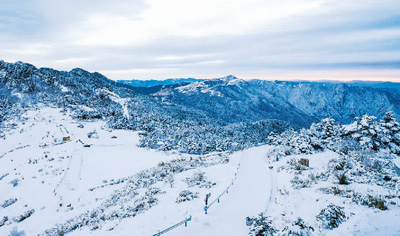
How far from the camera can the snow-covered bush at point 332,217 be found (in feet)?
31.8

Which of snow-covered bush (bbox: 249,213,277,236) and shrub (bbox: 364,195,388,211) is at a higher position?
shrub (bbox: 364,195,388,211)

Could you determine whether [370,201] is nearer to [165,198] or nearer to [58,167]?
[165,198]

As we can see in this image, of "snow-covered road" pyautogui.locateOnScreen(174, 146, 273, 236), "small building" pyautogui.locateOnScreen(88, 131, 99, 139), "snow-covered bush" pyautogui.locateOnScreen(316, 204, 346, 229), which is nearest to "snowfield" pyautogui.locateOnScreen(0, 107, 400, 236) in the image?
"snow-covered road" pyautogui.locateOnScreen(174, 146, 273, 236)

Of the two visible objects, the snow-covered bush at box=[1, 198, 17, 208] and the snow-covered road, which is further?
the snow-covered bush at box=[1, 198, 17, 208]

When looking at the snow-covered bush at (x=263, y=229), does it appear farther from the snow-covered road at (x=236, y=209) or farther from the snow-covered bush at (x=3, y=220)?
the snow-covered bush at (x=3, y=220)

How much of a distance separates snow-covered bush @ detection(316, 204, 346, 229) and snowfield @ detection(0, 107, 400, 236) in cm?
20

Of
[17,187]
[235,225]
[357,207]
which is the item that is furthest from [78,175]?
[357,207]

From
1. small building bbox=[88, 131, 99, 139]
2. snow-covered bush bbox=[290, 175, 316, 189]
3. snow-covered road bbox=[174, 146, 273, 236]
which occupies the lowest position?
small building bbox=[88, 131, 99, 139]

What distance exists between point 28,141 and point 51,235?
47317 millimetres

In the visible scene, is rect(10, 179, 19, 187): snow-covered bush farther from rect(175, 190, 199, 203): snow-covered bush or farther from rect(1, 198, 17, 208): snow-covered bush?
rect(175, 190, 199, 203): snow-covered bush

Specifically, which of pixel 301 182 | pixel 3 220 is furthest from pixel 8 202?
pixel 301 182

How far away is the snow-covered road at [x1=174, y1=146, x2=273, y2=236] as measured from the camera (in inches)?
443

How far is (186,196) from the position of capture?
1592cm

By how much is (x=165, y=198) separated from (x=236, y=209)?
19.9 ft
